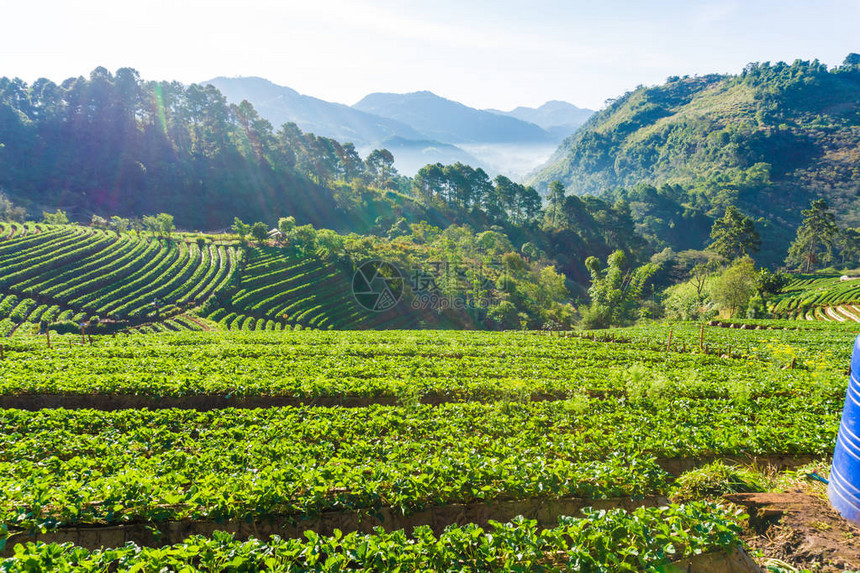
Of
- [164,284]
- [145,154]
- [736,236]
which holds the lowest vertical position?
[164,284]

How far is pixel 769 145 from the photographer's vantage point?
450 ft

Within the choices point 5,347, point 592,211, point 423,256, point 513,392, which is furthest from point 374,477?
point 592,211

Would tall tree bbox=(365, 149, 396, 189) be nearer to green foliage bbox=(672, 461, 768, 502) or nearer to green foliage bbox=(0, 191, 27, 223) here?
green foliage bbox=(0, 191, 27, 223)

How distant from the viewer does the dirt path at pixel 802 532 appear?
5281mm

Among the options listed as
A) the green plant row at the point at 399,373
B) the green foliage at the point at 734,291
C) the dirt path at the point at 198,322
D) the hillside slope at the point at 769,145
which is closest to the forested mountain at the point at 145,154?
the dirt path at the point at 198,322

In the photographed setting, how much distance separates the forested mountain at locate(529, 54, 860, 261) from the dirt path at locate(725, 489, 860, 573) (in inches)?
5118

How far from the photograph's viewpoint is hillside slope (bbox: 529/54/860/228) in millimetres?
122625

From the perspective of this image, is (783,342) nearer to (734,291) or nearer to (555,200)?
(734,291)

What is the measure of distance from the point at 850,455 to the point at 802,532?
4.30ft

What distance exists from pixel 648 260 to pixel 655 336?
7864 centimetres

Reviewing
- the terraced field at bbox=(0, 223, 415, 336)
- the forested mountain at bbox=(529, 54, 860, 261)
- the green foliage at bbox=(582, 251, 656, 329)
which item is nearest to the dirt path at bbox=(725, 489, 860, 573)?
the terraced field at bbox=(0, 223, 415, 336)

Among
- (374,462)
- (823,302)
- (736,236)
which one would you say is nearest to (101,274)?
(374,462)

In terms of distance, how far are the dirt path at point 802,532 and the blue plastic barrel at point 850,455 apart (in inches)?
8.8

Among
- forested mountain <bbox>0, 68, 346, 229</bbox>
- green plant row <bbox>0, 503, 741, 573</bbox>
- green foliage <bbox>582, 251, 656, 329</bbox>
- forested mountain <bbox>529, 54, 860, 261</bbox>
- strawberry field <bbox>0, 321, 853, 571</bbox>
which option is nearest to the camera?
green plant row <bbox>0, 503, 741, 573</bbox>
